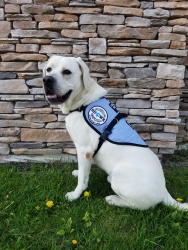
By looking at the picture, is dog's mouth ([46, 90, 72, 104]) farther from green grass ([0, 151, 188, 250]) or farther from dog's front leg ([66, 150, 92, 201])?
green grass ([0, 151, 188, 250])

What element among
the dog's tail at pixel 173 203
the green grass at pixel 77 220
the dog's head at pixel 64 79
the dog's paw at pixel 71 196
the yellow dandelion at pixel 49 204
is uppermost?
the dog's head at pixel 64 79

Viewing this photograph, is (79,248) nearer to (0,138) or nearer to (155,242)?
(155,242)

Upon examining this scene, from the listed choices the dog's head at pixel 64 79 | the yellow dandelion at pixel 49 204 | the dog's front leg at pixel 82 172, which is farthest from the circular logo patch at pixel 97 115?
the yellow dandelion at pixel 49 204

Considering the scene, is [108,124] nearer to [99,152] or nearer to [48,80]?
[99,152]

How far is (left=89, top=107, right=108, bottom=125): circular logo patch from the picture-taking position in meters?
2.70

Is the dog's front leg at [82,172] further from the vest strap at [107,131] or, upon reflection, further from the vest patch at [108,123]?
the vest patch at [108,123]

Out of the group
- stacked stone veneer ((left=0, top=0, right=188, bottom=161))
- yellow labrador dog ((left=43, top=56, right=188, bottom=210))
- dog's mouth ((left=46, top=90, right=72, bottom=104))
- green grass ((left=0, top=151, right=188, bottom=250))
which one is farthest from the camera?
stacked stone veneer ((left=0, top=0, right=188, bottom=161))

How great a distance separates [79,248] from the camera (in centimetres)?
220

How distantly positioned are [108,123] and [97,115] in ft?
0.50

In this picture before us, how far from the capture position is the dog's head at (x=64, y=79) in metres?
2.55

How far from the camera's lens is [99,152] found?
2.73m

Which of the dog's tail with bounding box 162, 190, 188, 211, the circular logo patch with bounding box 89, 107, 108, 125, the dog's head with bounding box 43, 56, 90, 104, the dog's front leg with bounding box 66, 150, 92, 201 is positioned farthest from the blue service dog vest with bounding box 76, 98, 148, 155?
the dog's tail with bounding box 162, 190, 188, 211

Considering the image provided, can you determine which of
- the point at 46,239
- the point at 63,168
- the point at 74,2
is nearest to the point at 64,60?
the point at 74,2

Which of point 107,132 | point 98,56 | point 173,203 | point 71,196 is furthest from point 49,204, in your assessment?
point 98,56
